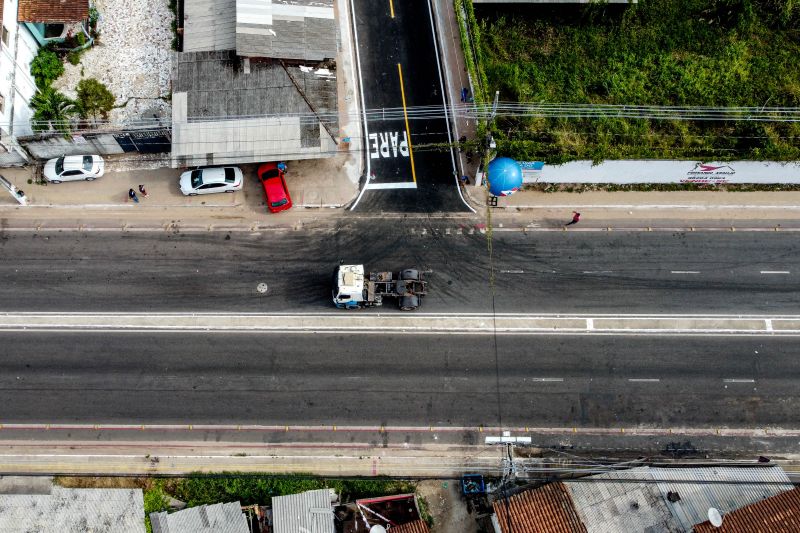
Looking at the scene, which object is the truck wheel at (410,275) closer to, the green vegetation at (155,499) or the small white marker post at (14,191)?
the green vegetation at (155,499)

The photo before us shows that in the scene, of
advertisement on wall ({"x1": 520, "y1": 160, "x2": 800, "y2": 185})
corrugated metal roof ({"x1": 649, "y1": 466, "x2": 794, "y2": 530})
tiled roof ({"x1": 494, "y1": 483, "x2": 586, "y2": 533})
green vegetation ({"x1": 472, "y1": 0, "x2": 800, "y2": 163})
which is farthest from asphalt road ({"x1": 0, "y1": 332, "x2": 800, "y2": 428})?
green vegetation ({"x1": 472, "y1": 0, "x2": 800, "y2": 163})

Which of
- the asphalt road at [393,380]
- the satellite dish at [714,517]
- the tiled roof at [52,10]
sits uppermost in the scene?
the tiled roof at [52,10]

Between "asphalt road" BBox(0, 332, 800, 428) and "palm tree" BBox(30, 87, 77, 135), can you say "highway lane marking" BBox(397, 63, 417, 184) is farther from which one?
"palm tree" BBox(30, 87, 77, 135)

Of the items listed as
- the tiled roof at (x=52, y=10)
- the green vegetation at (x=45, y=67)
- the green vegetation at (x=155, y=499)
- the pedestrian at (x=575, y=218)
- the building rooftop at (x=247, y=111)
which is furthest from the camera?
the green vegetation at (x=45, y=67)

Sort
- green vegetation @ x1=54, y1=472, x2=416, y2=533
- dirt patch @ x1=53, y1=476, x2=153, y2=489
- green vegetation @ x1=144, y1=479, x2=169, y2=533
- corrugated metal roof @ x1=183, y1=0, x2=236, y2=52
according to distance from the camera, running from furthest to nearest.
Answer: corrugated metal roof @ x1=183, y1=0, x2=236, y2=52
dirt patch @ x1=53, y1=476, x2=153, y2=489
green vegetation @ x1=54, y1=472, x2=416, y2=533
green vegetation @ x1=144, y1=479, x2=169, y2=533

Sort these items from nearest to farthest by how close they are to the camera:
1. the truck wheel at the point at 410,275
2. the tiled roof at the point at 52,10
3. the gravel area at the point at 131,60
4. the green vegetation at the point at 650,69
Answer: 1. the truck wheel at the point at 410,275
2. the tiled roof at the point at 52,10
3. the green vegetation at the point at 650,69
4. the gravel area at the point at 131,60

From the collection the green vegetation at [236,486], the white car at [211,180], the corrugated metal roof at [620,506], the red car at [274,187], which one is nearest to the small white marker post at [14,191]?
the white car at [211,180]
